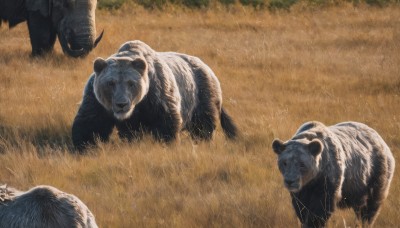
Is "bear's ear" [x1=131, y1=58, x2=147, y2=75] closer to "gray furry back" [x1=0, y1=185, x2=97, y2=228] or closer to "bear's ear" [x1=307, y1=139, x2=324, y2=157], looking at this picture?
"bear's ear" [x1=307, y1=139, x2=324, y2=157]

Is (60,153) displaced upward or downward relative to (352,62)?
upward

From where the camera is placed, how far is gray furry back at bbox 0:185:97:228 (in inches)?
160

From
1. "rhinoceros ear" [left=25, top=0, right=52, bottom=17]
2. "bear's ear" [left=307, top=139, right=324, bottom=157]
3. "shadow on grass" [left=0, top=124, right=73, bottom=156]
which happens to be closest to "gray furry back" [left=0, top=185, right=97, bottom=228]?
"bear's ear" [left=307, top=139, right=324, bottom=157]

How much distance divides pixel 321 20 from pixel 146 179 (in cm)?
1516

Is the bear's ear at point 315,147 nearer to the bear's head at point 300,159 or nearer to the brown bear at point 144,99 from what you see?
the bear's head at point 300,159

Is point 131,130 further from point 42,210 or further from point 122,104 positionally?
point 42,210

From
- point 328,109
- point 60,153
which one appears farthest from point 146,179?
point 328,109

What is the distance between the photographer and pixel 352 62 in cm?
1599

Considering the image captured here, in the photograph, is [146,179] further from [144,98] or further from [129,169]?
[144,98]

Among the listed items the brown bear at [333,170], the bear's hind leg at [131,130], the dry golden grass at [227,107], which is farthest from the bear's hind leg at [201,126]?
the brown bear at [333,170]

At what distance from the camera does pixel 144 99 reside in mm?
8773

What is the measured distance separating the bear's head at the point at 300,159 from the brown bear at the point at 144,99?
2452mm

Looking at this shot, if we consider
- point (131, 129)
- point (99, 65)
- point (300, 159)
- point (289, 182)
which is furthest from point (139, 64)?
point (289, 182)

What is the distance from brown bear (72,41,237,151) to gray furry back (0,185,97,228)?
4.09 metres
